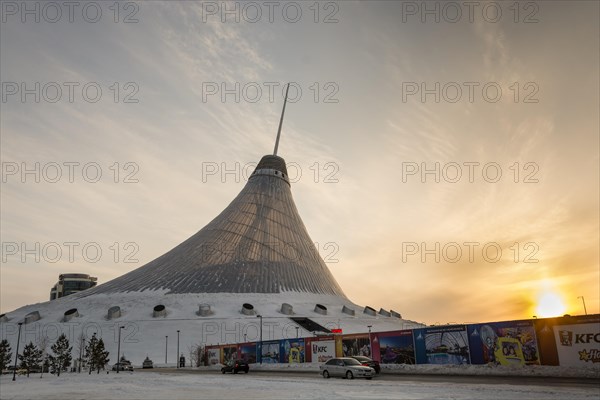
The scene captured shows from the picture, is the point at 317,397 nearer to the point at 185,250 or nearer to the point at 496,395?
the point at 496,395

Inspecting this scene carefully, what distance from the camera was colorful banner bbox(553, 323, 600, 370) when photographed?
20258mm

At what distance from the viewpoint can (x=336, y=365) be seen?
925 inches

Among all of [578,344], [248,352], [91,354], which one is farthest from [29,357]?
[578,344]

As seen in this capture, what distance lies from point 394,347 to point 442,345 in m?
3.72

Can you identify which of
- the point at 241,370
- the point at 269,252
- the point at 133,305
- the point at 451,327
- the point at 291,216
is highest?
the point at 291,216

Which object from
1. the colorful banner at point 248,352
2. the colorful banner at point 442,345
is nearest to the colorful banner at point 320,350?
the colorful banner at point 248,352

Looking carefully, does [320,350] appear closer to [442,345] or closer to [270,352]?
[270,352]

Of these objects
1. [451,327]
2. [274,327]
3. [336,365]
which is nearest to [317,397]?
[336,365]

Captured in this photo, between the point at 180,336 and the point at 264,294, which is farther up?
the point at 264,294

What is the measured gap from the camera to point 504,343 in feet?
79.2

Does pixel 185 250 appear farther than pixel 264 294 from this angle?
Yes

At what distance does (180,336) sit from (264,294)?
59.0 ft

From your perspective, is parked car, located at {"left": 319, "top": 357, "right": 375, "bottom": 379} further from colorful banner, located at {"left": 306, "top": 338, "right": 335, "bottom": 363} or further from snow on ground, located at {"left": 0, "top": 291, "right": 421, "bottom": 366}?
snow on ground, located at {"left": 0, "top": 291, "right": 421, "bottom": 366}

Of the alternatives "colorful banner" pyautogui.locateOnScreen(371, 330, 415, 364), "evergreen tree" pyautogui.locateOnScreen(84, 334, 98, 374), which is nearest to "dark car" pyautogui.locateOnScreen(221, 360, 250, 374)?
"colorful banner" pyautogui.locateOnScreen(371, 330, 415, 364)
